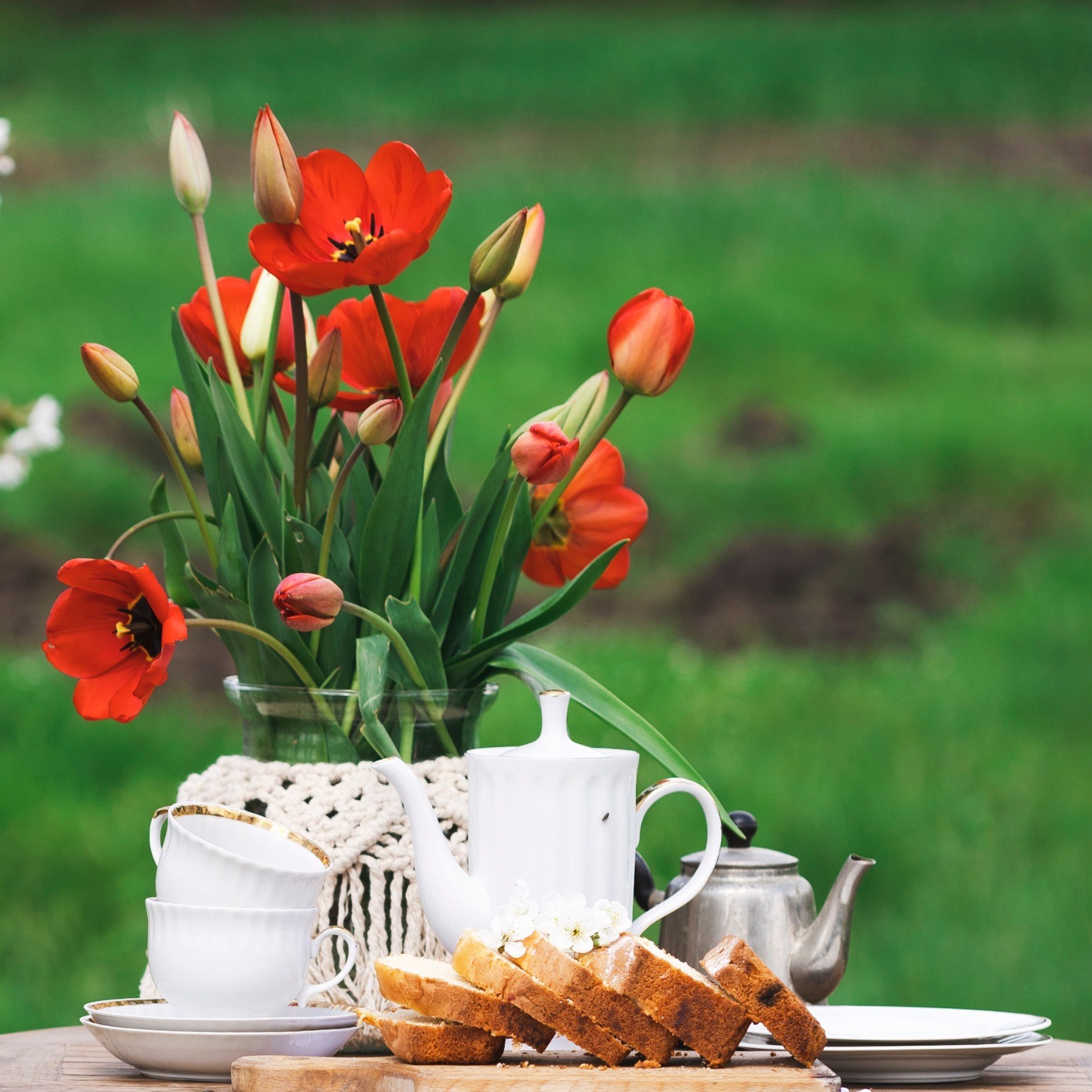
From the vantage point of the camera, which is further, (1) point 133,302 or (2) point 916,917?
(1) point 133,302

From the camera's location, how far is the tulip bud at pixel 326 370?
3.51 feet

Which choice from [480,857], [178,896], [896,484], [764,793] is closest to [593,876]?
[480,857]

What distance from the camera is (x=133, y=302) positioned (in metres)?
6.03

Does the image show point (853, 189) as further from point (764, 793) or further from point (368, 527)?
point (368, 527)

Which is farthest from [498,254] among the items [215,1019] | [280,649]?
[215,1019]

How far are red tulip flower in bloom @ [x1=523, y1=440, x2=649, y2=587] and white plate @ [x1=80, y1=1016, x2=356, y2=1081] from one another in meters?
0.39

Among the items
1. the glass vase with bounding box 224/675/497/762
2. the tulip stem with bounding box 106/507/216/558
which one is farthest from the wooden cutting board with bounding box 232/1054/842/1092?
the tulip stem with bounding box 106/507/216/558

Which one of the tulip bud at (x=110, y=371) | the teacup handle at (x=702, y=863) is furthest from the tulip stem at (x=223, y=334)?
the teacup handle at (x=702, y=863)

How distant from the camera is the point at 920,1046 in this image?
1.01 m

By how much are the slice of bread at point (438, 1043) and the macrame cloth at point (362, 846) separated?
0.14 m

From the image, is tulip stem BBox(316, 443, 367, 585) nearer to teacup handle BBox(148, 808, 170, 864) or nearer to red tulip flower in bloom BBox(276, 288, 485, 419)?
red tulip flower in bloom BBox(276, 288, 485, 419)

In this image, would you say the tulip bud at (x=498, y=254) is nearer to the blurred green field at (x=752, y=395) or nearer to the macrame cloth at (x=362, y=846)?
the macrame cloth at (x=362, y=846)

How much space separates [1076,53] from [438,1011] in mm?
9033

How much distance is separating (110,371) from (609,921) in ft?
1.60
